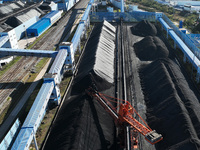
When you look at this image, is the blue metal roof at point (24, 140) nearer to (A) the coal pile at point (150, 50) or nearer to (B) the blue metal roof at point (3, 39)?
(B) the blue metal roof at point (3, 39)

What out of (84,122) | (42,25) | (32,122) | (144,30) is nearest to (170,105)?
(84,122)

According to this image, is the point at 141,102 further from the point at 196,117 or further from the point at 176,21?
the point at 176,21

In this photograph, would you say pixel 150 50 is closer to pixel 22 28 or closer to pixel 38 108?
pixel 38 108

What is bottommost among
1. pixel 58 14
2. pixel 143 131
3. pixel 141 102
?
pixel 141 102

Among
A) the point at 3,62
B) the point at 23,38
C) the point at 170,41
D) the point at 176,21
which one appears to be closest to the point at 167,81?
the point at 170,41

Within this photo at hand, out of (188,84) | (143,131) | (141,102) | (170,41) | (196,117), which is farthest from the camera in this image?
(170,41)

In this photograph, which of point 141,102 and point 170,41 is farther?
point 170,41
